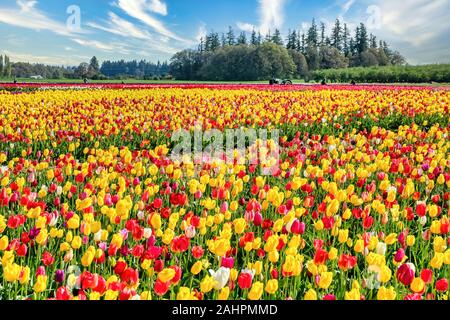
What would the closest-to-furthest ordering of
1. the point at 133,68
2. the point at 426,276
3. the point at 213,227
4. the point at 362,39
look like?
the point at 426,276 < the point at 213,227 < the point at 362,39 < the point at 133,68

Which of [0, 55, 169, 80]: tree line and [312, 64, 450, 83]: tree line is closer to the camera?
[312, 64, 450, 83]: tree line

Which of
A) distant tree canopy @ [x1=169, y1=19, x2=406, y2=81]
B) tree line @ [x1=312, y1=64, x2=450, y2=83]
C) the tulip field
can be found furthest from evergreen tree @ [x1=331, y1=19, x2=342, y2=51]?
the tulip field

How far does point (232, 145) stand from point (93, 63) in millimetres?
98304

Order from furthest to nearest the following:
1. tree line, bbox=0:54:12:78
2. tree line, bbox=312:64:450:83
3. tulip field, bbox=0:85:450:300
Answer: tree line, bbox=0:54:12:78 → tree line, bbox=312:64:450:83 → tulip field, bbox=0:85:450:300

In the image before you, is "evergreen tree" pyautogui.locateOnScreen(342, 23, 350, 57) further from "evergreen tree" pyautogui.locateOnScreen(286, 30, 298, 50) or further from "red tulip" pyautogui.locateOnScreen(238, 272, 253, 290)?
"red tulip" pyautogui.locateOnScreen(238, 272, 253, 290)

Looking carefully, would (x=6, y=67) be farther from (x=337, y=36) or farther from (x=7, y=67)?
(x=337, y=36)

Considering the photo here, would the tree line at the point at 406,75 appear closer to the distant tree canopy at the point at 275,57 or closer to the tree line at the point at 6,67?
the distant tree canopy at the point at 275,57

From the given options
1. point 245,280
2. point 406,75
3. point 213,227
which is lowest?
point 213,227

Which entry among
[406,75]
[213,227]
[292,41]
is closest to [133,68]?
[292,41]

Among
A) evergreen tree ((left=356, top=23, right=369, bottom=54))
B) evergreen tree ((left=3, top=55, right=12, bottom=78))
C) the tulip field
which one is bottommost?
the tulip field

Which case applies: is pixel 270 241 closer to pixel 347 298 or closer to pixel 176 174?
pixel 347 298

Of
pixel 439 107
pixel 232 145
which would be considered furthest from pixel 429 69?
pixel 232 145

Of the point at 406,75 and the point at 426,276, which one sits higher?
the point at 406,75

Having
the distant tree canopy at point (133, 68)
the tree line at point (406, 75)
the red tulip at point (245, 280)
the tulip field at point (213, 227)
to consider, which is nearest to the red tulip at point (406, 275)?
the tulip field at point (213, 227)
